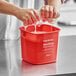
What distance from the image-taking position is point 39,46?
1716 millimetres

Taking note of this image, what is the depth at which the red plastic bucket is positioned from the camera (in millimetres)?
1711

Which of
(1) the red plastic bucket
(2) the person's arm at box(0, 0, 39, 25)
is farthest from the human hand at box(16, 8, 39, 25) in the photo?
(1) the red plastic bucket

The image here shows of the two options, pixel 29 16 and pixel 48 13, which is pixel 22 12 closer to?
pixel 29 16

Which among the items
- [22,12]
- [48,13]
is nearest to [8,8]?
[22,12]

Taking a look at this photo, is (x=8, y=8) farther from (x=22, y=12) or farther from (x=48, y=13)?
(x=48, y=13)

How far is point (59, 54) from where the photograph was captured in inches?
76.3

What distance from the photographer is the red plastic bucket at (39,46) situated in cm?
171

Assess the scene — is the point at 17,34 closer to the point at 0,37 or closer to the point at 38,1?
the point at 0,37

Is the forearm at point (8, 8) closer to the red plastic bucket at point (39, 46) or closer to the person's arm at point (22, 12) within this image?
the person's arm at point (22, 12)

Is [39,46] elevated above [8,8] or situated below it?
below

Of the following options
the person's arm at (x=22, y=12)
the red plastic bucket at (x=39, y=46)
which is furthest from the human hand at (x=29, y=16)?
the red plastic bucket at (x=39, y=46)

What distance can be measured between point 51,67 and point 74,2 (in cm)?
166

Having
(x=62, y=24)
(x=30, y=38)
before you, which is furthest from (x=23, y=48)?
(x=62, y=24)

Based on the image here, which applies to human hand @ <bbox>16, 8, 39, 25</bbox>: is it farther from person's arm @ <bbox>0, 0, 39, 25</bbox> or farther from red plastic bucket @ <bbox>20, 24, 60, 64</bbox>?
red plastic bucket @ <bbox>20, 24, 60, 64</bbox>
